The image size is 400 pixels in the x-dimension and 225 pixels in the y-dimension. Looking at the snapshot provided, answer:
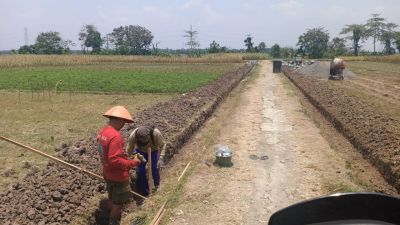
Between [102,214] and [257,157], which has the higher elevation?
[257,157]

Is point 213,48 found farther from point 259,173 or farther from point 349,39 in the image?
point 259,173

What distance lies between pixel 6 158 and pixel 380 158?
312 inches

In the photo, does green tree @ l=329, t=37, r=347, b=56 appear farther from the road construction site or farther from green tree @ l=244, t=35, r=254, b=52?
the road construction site

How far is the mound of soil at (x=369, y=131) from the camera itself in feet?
27.1

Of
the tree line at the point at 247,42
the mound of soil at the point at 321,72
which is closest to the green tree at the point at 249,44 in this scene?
the tree line at the point at 247,42

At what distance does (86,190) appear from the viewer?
22.1 feet

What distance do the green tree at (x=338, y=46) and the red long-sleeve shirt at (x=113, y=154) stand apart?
83857 millimetres

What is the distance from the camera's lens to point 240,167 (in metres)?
8.62

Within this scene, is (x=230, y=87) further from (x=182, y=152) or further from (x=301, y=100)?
(x=182, y=152)

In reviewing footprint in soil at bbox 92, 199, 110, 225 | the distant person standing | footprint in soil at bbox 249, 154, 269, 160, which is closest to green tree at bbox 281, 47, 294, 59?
footprint in soil at bbox 249, 154, 269, 160

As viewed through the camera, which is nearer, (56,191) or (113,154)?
(113,154)

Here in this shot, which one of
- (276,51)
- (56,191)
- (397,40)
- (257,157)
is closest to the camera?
(56,191)

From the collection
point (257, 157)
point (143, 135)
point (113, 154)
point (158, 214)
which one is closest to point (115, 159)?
point (113, 154)

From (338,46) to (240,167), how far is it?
290ft
